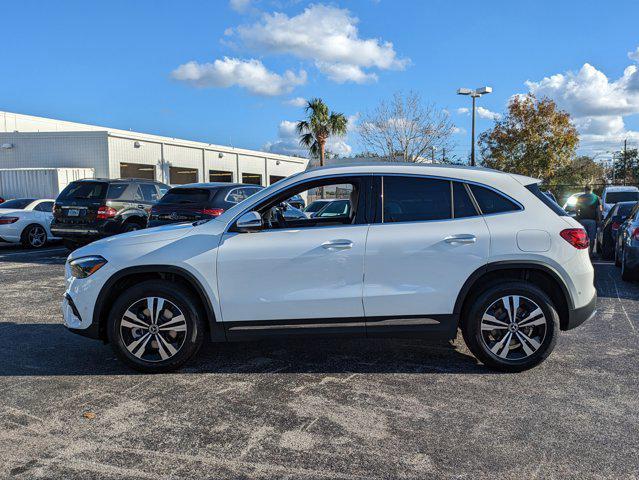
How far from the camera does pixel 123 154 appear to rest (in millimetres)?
27344

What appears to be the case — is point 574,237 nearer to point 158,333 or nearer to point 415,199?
point 415,199

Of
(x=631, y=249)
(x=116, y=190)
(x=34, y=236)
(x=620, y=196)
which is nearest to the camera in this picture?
(x=631, y=249)

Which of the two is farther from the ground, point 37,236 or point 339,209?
point 339,209

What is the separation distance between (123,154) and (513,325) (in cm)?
2616

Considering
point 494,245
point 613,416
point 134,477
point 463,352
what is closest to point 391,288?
point 494,245

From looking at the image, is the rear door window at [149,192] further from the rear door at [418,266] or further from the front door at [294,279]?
the rear door at [418,266]

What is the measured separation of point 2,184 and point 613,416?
27423 millimetres

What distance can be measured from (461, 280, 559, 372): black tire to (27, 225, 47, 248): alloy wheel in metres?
13.7

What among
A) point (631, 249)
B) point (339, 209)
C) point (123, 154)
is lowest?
point (631, 249)

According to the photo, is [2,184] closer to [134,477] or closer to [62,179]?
[62,179]

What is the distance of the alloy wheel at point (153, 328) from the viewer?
4473 millimetres

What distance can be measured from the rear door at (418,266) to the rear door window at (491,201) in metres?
0.13

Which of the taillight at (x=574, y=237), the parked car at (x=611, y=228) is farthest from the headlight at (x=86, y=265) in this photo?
the parked car at (x=611, y=228)

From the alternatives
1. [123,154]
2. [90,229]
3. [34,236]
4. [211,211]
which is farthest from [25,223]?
[123,154]
